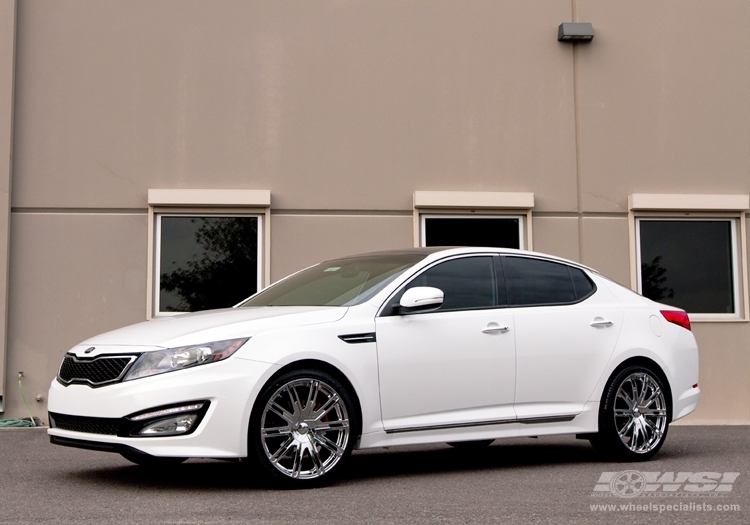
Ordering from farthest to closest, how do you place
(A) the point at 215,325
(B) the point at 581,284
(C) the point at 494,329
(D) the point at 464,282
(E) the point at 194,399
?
(B) the point at 581,284, (D) the point at 464,282, (C) the point at 494,329, (A) the point at 215,325, (E) the point at 194,399

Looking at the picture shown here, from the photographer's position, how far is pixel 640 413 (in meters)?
7.97

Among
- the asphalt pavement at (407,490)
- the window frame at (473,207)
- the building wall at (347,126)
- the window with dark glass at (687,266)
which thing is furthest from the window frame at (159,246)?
the window with dark glass at (687,266)

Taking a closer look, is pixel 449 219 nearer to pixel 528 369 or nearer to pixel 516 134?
pixel 516 134

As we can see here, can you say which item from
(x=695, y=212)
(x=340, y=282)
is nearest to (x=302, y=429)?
(x=340, y=282)

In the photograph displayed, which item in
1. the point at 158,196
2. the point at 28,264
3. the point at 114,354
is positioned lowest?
the point at 114,354

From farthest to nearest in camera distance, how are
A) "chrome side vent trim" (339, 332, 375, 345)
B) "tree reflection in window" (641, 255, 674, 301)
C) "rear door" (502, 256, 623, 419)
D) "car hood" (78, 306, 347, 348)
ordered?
"tree reflection in window" (641, 255, 674, 301), "rear door" (502, 256, 623, 419), "chrome side vent trim" (339, 332, 375, 345), "car hood" (78, 306, 347, 348)

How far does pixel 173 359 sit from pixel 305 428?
3.01 feet

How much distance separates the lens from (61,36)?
481 inches

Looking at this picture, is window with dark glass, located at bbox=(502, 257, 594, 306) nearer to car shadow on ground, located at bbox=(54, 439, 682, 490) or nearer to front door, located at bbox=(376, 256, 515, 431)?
front door, located at bbox=(376, 256, 515, 431)

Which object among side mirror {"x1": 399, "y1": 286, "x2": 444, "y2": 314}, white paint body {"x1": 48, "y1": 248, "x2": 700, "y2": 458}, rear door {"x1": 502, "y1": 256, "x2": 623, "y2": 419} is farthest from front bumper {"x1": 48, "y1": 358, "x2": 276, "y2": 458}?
rear door {"x1": 502, "y1": 256, "x2": 623, "y2": 419}

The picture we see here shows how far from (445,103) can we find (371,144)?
3.51ft

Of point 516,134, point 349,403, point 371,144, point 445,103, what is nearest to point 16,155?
point 371,144

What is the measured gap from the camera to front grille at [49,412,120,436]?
6156 mm

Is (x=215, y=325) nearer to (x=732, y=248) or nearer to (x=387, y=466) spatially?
(x=387, y=466)
